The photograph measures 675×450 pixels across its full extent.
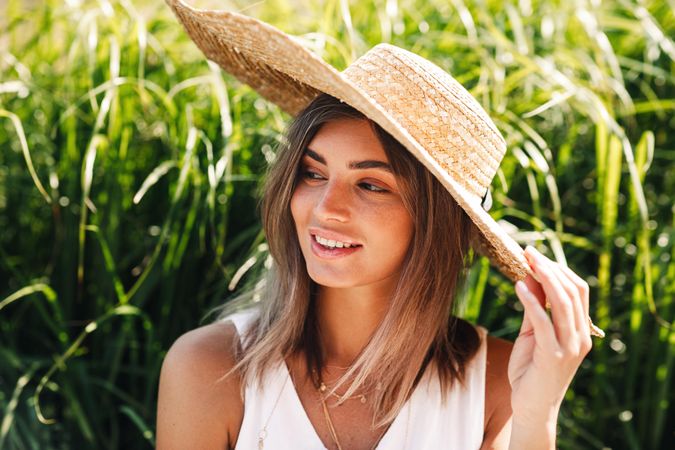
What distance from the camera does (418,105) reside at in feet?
5.69

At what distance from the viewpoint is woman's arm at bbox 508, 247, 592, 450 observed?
5.28 feet

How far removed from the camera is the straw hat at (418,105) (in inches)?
63.7

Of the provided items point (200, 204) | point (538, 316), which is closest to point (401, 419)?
point (538, 316)

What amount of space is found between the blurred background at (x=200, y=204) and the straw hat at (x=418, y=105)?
1.53ft

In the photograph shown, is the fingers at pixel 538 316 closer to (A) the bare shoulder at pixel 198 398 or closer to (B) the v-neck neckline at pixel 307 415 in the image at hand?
(B) the v-neck neckline at pixel 307 415

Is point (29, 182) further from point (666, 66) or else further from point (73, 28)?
point (666, 66)

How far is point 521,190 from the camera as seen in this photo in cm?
262

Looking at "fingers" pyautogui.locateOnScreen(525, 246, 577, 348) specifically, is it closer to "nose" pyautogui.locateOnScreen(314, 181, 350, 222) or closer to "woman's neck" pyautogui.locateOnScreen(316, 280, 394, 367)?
"nose" pyautogui.locateOnScreen(314, 181, 350, 222)

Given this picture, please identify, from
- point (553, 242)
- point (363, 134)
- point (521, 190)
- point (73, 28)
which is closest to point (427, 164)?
point (363, 134)

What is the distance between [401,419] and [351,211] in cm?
53

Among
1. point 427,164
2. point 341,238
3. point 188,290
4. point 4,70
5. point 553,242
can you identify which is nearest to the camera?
point 427,164

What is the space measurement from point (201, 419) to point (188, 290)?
58 cm

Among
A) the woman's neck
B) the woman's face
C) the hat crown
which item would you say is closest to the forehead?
the woman's face

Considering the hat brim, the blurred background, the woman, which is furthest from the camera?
the blurred background
